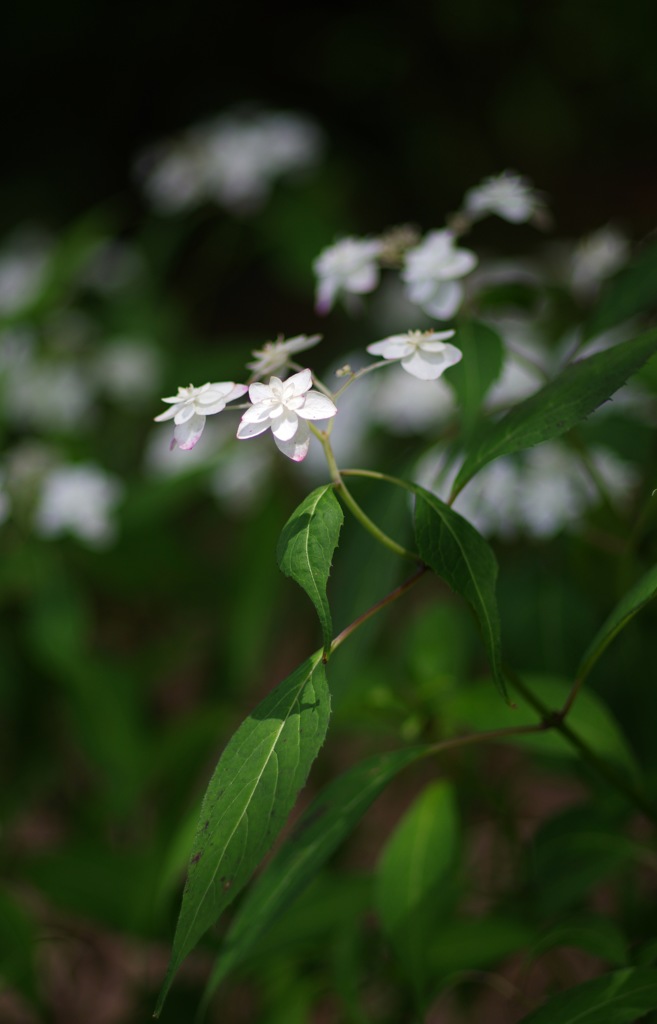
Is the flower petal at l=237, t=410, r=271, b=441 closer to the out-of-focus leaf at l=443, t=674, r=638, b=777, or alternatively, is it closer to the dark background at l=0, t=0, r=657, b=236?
the out-of-focus leaf at l=443, t=674, r=638, b=777

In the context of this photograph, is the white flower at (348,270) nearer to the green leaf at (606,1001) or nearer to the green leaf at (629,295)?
the green leaf at (629,295)

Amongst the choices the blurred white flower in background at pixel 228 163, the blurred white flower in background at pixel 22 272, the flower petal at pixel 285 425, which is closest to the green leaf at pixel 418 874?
the flower petal at pixel 285 425

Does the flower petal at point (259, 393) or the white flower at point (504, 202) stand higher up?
the white flower at point (504, 202)

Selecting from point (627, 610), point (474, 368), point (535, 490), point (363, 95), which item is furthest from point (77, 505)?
point (363, 95)

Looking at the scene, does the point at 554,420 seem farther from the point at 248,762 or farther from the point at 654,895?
the point at 654,895

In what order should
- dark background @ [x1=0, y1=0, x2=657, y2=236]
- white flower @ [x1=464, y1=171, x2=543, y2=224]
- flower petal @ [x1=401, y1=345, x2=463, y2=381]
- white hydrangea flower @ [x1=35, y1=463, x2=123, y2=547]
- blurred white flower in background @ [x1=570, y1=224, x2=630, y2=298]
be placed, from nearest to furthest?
flower petal @ [x1=401, y1=345, x2=463, y2=381], white flower @ [x1=464, y1=171, x2=543, y2=224], blurred white flower in background @ [x1=570, y1=224, x2=630, y2=298], white hydrangea flower @ [x1=35, y1=463, x2=123, y2=547], dark background @ [x1=0, y1=0, x2=657, y2=236]

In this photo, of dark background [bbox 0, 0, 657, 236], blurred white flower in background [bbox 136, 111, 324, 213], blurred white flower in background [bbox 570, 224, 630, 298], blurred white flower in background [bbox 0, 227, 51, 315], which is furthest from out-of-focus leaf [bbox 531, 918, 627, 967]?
dark background [bbox 0, 0, 657, 236]

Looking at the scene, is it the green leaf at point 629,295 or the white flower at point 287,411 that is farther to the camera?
the green leaf at point 629,295
